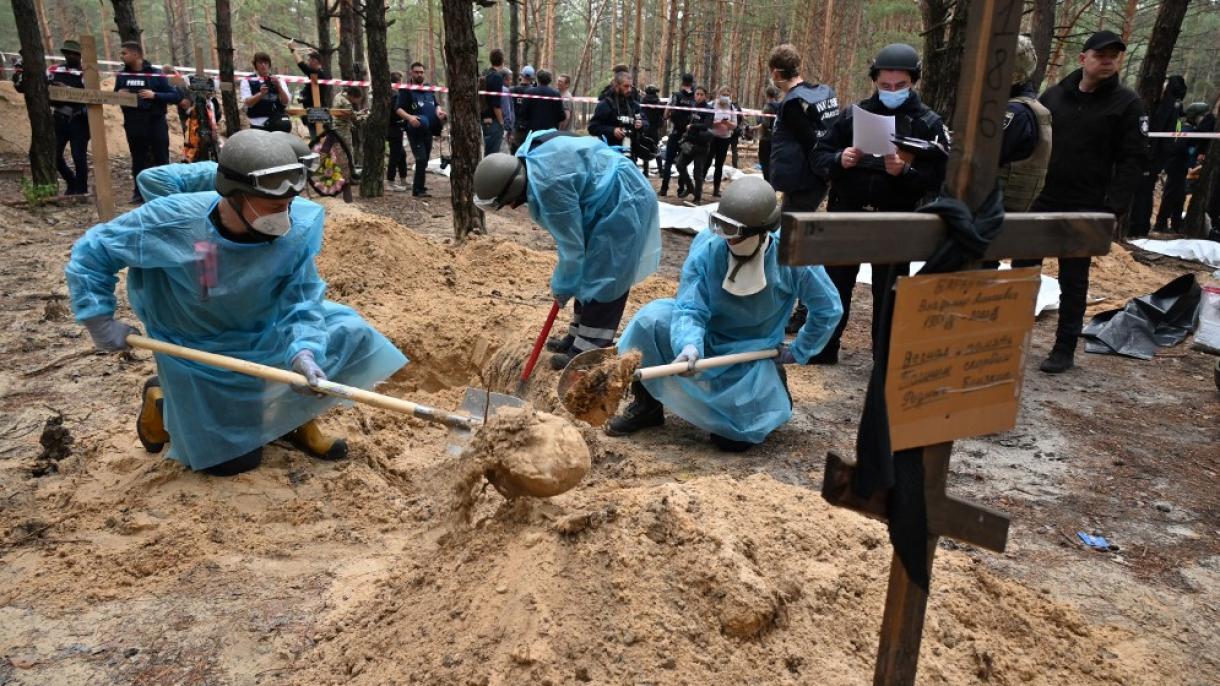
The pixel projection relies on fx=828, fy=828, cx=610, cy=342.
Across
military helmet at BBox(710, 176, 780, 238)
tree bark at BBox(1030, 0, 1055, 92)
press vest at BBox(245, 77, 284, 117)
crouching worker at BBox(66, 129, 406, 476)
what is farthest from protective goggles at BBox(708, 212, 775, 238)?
press vest at BBox(245, 77, 284, 117)

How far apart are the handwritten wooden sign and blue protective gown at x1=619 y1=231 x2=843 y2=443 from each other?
567cm

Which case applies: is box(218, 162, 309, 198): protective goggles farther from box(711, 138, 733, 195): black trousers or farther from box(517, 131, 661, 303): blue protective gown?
box(711, 138, 733, 195): black trousers

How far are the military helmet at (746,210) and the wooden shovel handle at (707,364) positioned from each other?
1.89 ft

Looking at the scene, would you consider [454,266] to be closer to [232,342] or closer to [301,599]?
[232,342]

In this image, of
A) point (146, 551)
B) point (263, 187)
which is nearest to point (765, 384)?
point (263, 187)

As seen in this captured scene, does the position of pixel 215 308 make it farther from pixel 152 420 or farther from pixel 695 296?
pixel 695 296

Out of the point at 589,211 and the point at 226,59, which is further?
the point at 226,59

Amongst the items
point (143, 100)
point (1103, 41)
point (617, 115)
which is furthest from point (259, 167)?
point (617, 115)

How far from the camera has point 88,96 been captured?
22.7 ft

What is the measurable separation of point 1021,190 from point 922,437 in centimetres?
377

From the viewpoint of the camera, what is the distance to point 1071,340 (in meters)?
5.33

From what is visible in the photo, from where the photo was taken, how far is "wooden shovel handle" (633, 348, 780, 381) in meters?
3.62

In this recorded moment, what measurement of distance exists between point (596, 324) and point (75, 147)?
8.01m

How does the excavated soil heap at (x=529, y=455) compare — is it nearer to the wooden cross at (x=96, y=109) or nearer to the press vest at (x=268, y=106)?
the wooden cross at (x=96, y=109)
